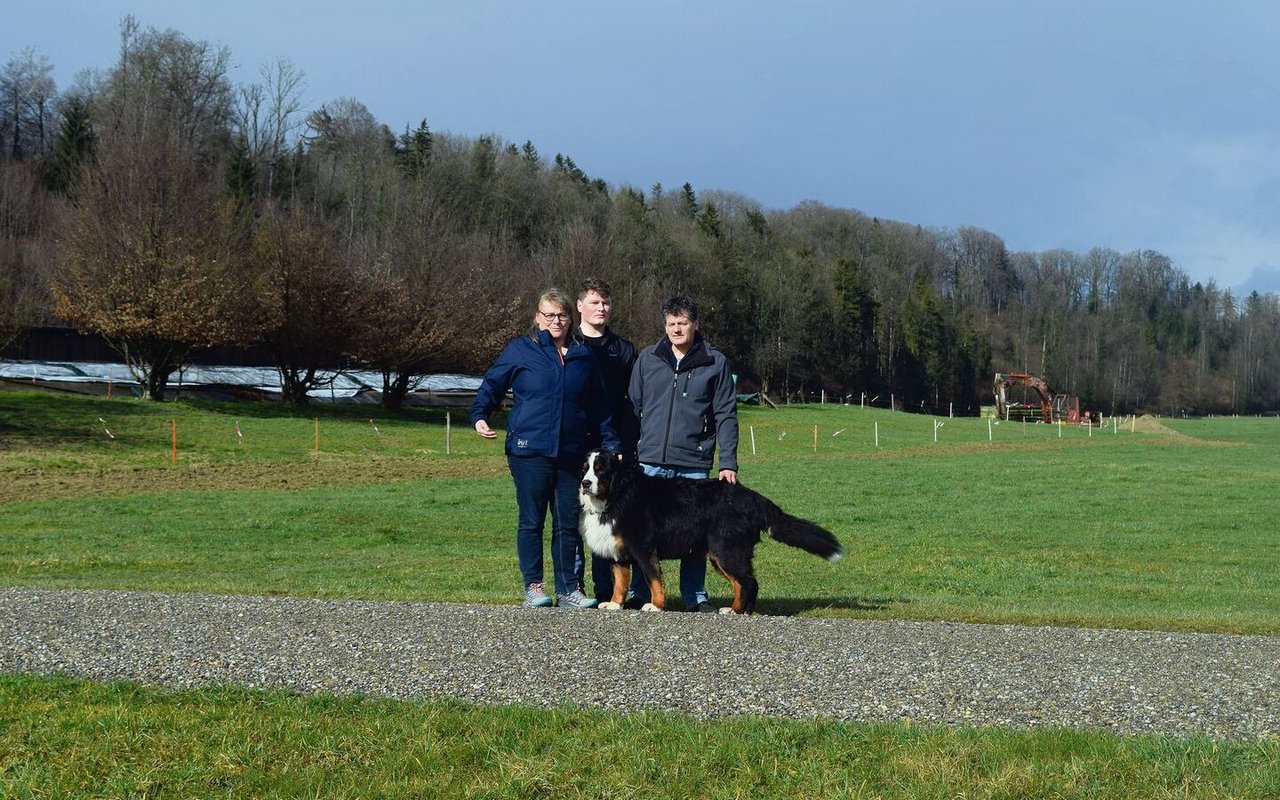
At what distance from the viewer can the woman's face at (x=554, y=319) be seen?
30.5ft

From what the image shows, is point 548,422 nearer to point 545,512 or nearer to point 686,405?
point 545,512

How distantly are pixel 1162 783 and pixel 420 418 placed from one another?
5128cm

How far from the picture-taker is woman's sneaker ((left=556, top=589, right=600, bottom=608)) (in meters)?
9.39

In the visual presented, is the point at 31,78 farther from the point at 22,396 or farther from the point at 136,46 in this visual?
the point at 22,396

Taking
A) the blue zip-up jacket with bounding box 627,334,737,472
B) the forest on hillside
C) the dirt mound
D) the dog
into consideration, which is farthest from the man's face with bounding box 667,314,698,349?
the dirt mound

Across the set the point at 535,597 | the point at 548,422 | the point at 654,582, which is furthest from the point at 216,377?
the point at 654,582

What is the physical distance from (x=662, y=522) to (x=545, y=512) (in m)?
1.00

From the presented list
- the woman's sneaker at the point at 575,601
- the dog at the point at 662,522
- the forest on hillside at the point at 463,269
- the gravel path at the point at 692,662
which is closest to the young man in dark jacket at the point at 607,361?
the woman's sneaker at the point at 575,601

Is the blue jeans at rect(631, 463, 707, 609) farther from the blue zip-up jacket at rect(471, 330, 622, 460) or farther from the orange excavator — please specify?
the orange excavator

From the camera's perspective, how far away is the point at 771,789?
199 inches

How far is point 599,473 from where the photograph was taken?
9109mm

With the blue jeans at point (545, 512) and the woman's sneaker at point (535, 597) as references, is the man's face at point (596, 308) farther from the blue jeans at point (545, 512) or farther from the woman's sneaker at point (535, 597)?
the woman's sneaker at point (535, 597)

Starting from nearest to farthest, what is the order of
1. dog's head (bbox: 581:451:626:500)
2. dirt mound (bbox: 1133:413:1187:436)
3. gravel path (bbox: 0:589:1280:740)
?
gravel path (bbox: 0:589:1280:740), dog's head (bbox: 581:451:626:500), dirt mound (bbox: 1133:413:1187:436)

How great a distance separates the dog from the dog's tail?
1cm
